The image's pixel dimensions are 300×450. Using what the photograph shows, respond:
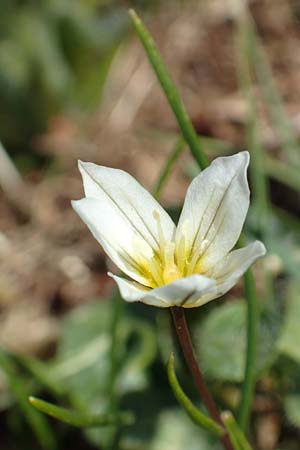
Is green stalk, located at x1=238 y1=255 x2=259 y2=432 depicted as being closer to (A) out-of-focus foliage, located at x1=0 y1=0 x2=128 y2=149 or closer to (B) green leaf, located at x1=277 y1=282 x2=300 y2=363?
(B) green leaf, located at x1=277 y1=282 x2=300 y2=363

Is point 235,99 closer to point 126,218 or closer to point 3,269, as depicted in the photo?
point 3,269

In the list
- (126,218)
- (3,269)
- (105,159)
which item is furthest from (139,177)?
(126,218)

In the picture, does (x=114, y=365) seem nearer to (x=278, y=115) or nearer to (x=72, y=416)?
(x=72, y=416)

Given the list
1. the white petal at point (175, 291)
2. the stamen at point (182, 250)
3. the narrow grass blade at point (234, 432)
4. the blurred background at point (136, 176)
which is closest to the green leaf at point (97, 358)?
the blurred background at point (136, 176)

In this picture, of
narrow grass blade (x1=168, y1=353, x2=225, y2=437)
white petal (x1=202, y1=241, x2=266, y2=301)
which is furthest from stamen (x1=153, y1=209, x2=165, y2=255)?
narrow grass blade (x1=168, y1=353, x2=225, y2=437)

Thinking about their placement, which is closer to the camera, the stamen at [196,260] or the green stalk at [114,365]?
the stamen at [196,260]

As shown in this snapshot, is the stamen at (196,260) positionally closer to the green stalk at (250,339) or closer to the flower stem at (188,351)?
the flower stem at (188,351)
